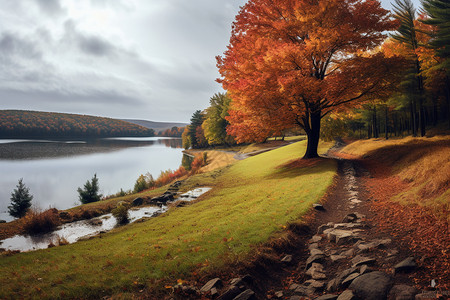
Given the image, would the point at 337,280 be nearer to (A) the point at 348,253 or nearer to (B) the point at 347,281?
(B) the point at 347,281

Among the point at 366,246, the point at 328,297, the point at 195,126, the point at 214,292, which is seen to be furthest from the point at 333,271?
the point at 195,126

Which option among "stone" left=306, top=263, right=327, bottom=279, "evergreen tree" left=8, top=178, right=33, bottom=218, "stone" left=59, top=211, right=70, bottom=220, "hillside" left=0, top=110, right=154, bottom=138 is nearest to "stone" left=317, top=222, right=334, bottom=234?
"stone" left=306, top=263, right=327, bottom=279

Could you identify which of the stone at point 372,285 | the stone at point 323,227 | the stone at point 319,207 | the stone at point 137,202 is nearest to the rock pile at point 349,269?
the stone at point 372,285

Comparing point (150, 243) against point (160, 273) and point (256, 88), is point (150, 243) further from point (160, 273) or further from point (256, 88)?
point (256, 88)

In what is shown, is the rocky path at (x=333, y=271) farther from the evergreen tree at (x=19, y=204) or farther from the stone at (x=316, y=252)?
the evergreen tree at (x=19, y=204)

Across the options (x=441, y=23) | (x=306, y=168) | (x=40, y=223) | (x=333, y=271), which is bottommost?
(x=40, y=223)

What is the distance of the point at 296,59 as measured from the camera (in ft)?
47.8

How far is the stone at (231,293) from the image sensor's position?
4527 mm

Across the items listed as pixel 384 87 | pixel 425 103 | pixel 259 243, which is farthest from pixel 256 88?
pixel 425 103

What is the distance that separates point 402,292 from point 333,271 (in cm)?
151

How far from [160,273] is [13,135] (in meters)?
191

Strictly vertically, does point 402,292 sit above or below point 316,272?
above

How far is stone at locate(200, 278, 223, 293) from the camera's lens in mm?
4793

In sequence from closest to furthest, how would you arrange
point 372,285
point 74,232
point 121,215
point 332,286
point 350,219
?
point 372,285
point 332,286
point 350,219
point 74,232
point 121,215
